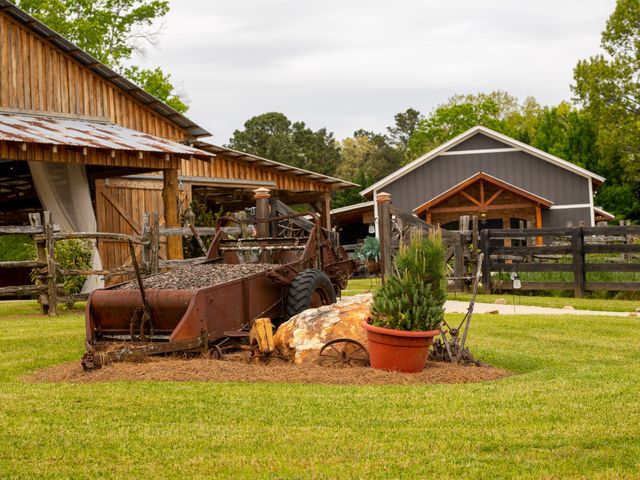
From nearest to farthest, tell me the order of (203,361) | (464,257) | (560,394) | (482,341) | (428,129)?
(560,394) < (203,361) < (482,341) < (464,257) < (428,129)

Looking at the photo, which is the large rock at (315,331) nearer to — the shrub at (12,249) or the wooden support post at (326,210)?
the wooden support post at (326,210)

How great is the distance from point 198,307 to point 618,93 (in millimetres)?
45035

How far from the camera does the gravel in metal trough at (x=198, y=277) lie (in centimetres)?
910

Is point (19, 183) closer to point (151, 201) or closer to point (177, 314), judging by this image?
point (151, 201)

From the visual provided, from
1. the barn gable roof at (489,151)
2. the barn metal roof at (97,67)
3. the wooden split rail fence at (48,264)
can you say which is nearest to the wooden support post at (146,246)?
the wooden split rail fence at (48,264)

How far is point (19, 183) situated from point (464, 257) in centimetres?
1179

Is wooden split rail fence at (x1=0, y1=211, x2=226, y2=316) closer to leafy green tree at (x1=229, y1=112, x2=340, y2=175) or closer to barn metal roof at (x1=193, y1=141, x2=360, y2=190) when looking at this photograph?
barn metal roof at (x1=193, y1=141, x2=360, y2=190)

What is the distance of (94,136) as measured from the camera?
17500 millimetres

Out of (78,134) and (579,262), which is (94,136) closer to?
(78,134)

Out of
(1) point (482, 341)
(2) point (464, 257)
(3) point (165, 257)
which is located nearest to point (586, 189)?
(2) point (464, 257)

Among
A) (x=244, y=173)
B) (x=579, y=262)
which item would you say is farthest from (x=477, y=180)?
(x=579, y=262)

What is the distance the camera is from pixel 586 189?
110 ft

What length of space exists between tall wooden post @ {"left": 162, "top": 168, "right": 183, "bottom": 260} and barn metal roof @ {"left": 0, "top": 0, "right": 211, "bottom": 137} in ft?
10.8

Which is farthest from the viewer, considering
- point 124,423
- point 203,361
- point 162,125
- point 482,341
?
point 162,125
